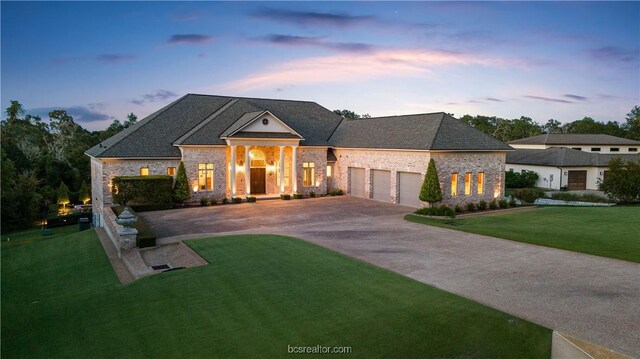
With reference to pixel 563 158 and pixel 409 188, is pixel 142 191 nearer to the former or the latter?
pixel 409 188

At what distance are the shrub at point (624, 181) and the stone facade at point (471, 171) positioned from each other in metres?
10.4

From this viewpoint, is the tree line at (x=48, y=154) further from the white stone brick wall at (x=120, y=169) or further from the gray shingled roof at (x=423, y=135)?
the gray shingled roof at (x=423, y=135)

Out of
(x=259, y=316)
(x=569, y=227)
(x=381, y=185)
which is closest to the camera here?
(x=259, y=316)

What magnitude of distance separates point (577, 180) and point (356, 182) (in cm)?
2469

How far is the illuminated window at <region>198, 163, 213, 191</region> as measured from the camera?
101 feet

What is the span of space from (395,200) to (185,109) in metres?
17.9

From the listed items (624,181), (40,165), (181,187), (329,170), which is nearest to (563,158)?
(624,181)

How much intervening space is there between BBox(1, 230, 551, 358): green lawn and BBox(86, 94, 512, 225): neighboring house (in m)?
15.1

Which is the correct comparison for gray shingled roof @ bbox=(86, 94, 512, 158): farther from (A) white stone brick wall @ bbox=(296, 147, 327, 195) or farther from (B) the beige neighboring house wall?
(B) the beige neighboring house wall

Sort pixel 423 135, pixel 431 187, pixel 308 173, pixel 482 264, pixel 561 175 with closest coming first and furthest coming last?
pixel 482 264 < pixel 431 187 < pixel 423 135 < pixel 308 173 < pixel 561 175

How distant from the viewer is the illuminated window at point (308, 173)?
3484 centimetres

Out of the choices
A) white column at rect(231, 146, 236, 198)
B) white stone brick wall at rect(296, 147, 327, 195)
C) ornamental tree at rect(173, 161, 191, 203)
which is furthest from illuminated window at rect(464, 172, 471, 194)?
ornamental tree at rect(173, 161, 191, 203)

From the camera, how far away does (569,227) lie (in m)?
21.5

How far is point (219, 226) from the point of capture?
2231cm
